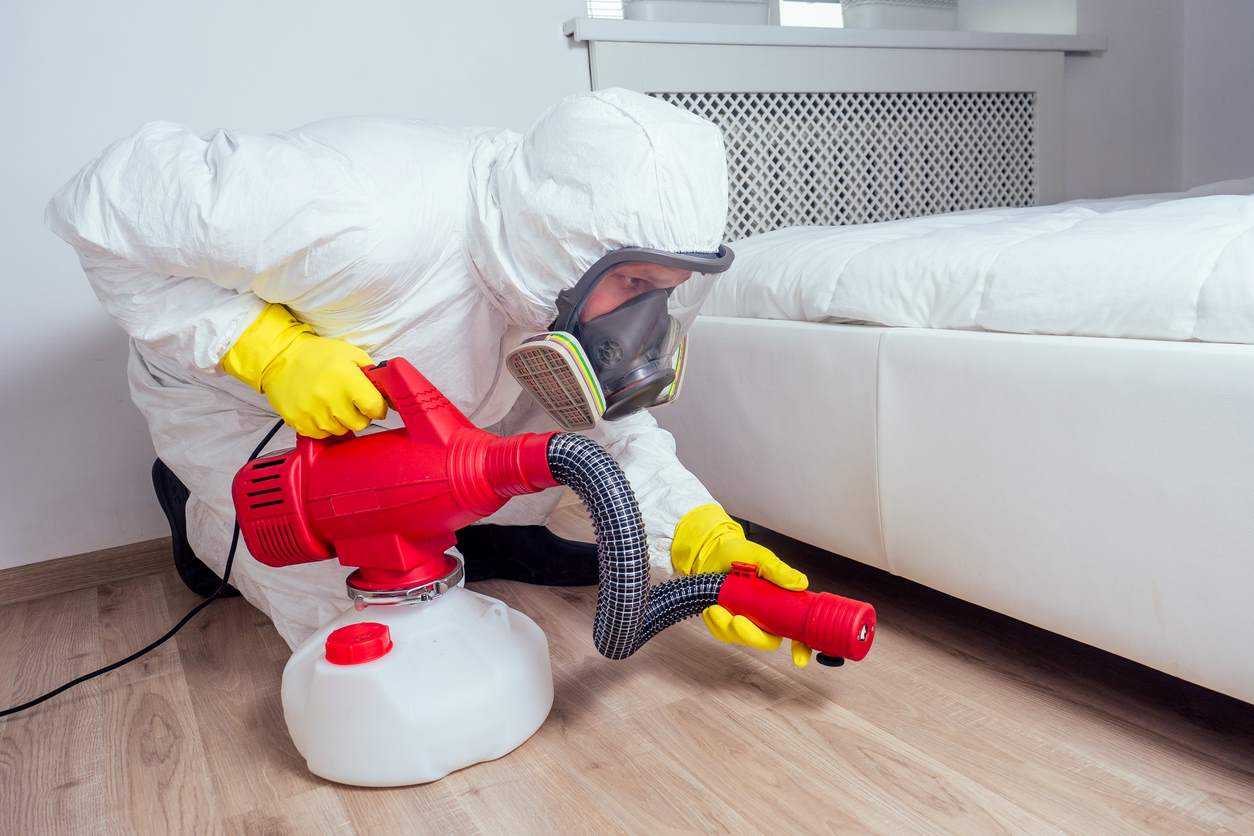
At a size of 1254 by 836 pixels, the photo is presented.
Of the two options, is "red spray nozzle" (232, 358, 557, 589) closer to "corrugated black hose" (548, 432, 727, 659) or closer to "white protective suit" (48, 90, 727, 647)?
"corrugated black hose" (548, 432, 727, 659)

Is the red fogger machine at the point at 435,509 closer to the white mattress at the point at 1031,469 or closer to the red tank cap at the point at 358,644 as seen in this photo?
the red tank cap at the point at 358,644

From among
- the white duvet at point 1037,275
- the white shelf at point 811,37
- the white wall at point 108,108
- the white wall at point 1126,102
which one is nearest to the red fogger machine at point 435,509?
the white duvet at point 1037,275

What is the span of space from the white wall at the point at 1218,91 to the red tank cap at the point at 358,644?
2452 millimetres

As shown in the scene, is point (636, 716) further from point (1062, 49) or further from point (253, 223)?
point (1062, 49)

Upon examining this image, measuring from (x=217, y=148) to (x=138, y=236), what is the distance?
0.12m

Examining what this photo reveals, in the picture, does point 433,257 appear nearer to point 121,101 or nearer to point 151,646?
point 151,646

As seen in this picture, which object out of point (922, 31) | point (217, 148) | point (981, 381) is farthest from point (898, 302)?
point (922, 31)

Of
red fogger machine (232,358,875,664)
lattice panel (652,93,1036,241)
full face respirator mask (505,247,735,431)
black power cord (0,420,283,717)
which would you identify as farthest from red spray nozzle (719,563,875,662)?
lattice panel (652,93,1036,241)

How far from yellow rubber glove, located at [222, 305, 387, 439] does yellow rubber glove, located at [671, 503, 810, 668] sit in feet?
1.22

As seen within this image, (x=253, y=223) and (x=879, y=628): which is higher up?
(x=253, y=223)

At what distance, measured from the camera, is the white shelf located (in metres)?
1.77

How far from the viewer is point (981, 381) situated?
96cm

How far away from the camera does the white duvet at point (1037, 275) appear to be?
31.6 inches

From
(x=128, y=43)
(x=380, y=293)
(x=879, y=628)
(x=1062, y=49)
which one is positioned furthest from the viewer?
(x=1062, y=49)
